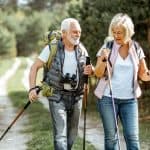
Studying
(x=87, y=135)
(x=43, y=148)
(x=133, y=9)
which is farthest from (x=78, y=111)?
(x=133, y=9)

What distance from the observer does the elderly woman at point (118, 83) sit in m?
6.82

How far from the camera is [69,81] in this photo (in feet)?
23.7

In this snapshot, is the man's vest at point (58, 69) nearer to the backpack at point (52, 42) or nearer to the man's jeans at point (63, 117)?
the backpack at point (52, 42)

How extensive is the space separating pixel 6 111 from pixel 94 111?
9.36 feet

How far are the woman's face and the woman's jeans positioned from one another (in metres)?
0.64

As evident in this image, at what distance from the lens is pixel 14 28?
5756 cm

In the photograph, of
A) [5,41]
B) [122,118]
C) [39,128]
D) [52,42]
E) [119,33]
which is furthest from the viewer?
[5,41]

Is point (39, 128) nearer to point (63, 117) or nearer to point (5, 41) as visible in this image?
point (63, 117)

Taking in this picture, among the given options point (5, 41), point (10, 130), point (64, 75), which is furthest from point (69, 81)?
point (5, 41)

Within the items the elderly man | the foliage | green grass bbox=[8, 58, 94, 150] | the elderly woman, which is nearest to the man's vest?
the elderly man

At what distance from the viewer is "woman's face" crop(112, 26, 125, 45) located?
22.1ft

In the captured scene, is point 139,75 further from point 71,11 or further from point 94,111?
point 71,11

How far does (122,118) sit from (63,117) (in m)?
0.70

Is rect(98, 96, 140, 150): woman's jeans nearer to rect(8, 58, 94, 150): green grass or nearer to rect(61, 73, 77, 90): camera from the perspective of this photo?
rect(61, 73, 77, 90): camera
